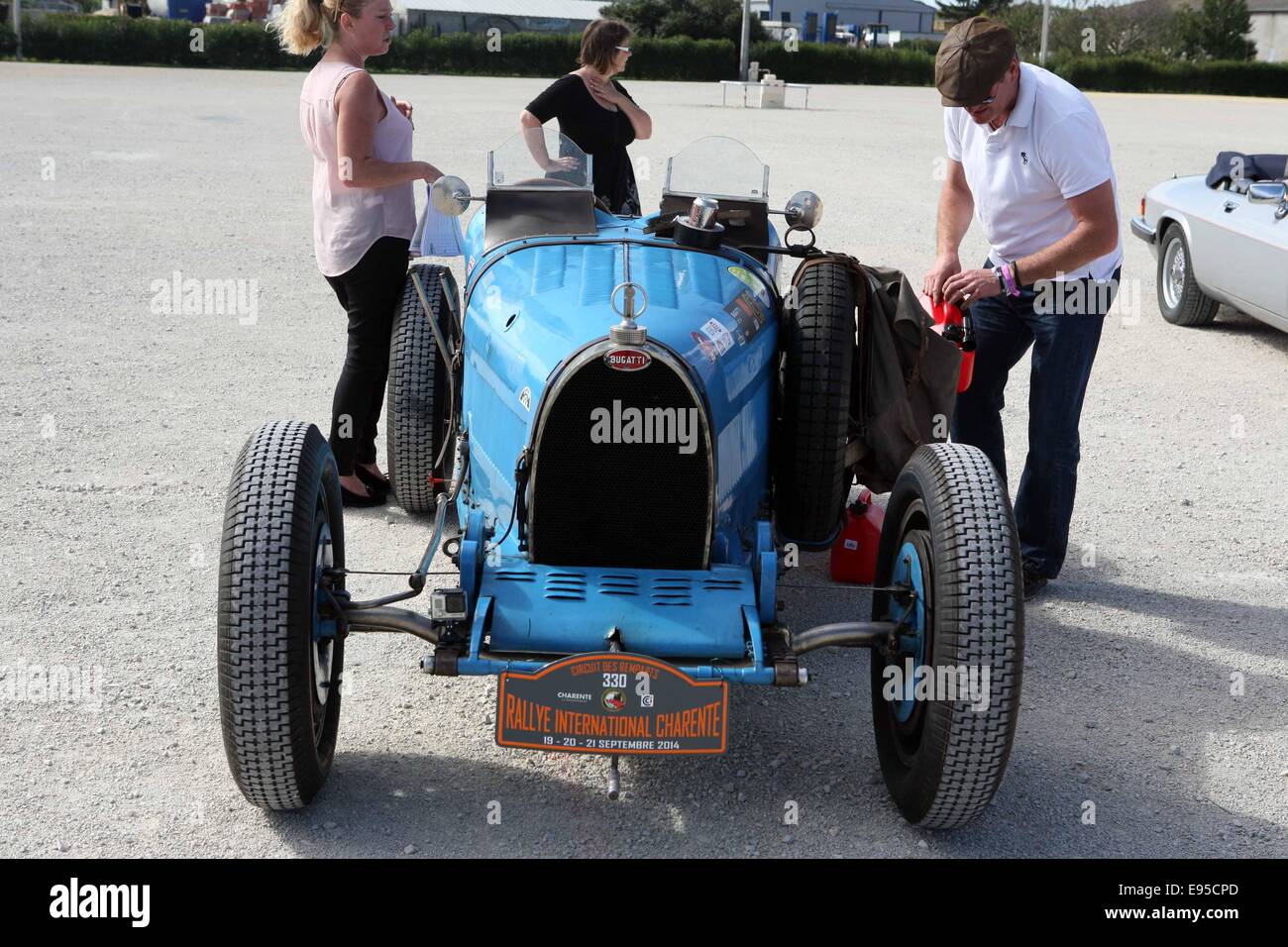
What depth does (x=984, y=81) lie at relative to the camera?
4.68 metres

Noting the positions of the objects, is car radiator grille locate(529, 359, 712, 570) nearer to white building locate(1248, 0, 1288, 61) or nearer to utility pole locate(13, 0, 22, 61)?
utility pole locate(13, 0, 22, 61)

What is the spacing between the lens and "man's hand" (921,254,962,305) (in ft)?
16.9

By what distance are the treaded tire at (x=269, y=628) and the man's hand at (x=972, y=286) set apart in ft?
8.31

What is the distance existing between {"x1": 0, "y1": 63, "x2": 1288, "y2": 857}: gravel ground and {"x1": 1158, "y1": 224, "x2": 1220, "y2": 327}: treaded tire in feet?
0.41

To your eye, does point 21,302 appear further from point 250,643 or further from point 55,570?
point 250,643

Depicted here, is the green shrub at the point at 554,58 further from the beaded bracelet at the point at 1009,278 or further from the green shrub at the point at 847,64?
the beaded bracelet at the point at 1009,278

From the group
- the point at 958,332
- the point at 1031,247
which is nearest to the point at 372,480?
the point at 958,332

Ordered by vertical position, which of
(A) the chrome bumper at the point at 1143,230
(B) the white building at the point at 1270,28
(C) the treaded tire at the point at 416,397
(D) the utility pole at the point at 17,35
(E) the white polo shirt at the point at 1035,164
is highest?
(B) the white building at the point at 1270,28

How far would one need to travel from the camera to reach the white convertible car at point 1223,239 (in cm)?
842

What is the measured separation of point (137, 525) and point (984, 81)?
3907 millimetres

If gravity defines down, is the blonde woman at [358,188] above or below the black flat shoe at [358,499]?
above

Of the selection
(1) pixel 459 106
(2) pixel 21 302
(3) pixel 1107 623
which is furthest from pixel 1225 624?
(1) pixel 459 106

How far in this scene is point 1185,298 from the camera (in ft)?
31.7

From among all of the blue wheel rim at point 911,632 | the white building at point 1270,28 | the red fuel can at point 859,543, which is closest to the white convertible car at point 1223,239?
the red fuel can at point 859,543
